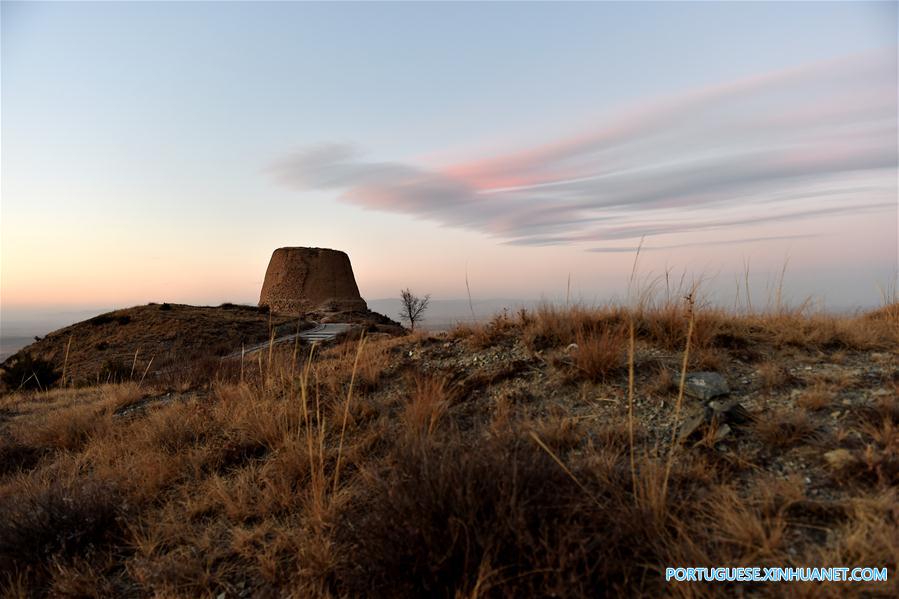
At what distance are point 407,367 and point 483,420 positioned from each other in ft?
5.42

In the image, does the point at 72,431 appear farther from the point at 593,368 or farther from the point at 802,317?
the point at 802,317

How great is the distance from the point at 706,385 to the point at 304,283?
22.3 metres

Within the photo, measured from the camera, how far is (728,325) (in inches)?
189

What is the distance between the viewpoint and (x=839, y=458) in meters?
2.45

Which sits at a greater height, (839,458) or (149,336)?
(149,336)

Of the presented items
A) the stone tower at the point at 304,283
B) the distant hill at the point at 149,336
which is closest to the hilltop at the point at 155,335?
the distant hill at the point at 149,336

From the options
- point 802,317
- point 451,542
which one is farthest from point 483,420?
point 802,317

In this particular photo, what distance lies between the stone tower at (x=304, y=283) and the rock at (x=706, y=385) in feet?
67.1

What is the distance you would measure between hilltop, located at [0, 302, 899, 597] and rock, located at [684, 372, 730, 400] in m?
0.06

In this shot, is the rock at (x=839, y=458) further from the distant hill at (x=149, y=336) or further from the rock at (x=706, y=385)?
the distant hill at (x=149, y=336)

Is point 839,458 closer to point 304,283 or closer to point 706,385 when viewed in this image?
point 706,385

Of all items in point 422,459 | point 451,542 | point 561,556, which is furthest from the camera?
point 422,459

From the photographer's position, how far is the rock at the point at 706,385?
3346 mm

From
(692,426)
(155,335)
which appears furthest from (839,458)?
(155,335)
